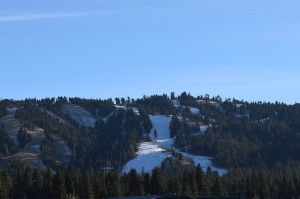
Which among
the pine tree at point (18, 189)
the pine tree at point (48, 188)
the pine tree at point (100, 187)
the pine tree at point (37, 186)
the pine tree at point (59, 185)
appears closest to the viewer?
the pine tree at point (59, 185)

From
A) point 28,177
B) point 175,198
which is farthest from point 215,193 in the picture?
point 175,198

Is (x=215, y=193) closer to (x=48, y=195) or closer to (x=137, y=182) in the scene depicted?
(x=137, y=182)

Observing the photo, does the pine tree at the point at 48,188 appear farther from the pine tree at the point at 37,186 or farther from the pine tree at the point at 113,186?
the pine tree at the point at 113,186

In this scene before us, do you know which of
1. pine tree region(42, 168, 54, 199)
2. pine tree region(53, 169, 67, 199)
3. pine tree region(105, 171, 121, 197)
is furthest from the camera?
pine tree region(105, 171, 121, 197)

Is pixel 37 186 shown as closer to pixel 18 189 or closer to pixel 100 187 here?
pixel 18 189

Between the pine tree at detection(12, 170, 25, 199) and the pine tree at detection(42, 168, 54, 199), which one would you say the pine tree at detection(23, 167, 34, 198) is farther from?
the pine tree at detection(42, 168, 54, 199)

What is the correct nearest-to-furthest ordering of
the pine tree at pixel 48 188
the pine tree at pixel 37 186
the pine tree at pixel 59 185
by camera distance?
the pine tree at pixel 59 185 → the pine tree at pixel 48 188 → the pine tree at pixel 37 186

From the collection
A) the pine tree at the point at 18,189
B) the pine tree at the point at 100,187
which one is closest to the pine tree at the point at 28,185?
the pine tree at the point at 18,189

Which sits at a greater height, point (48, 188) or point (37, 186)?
point (37, 186)

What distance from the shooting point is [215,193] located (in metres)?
200

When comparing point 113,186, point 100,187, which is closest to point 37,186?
point 100,187

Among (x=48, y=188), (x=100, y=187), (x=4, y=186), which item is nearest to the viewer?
(x=4, y=186)

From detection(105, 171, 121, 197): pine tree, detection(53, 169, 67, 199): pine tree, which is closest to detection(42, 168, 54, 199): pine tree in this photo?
Result: detection(53, 169, 67, 199): pine tree

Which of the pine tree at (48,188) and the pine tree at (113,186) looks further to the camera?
the pine tree at (113,186)
